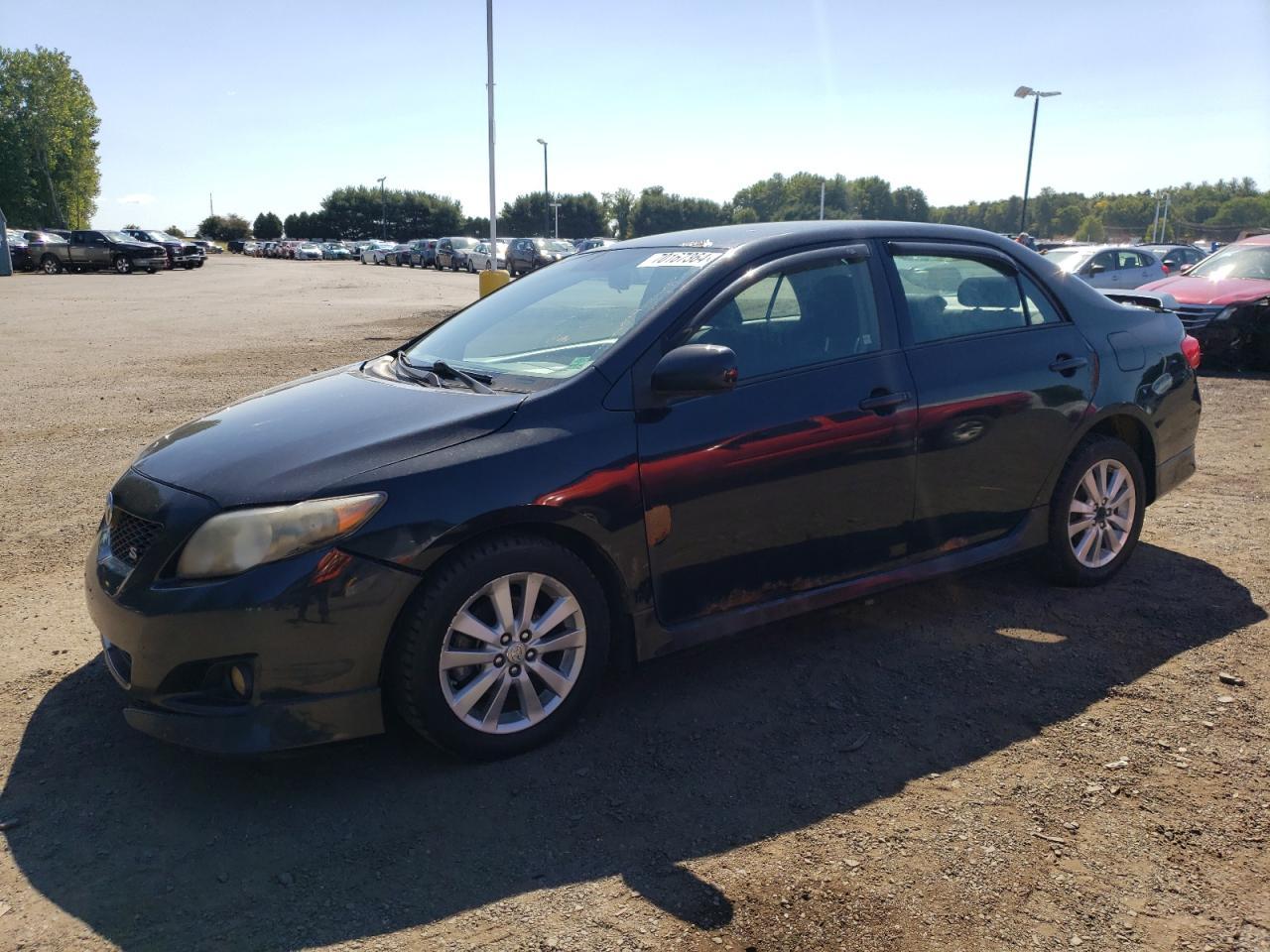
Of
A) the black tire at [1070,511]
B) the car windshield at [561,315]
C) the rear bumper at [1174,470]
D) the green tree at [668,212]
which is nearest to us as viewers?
the car windshield at [561,315]

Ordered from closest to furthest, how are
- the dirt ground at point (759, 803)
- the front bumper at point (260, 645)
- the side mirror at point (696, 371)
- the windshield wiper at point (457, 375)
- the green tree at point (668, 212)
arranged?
the dirt ground at point (759, 803), the front bumper at point (260, 645), the side mirror at point (696, 371), the windshield wiper at point (457, 375), the green tree at point (668, 212)

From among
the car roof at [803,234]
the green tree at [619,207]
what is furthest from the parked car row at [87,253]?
the green tree at [619,207]

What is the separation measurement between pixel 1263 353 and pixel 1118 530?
30.7ft

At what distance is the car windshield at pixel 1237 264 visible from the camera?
42.9ft

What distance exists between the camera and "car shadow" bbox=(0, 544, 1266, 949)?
266 centimetres

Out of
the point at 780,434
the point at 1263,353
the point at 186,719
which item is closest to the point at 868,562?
the point at 780,434

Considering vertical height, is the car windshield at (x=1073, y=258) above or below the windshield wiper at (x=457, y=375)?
above

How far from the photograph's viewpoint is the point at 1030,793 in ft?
10.1

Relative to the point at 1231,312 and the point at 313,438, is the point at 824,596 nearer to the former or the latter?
A: the point at 313,438

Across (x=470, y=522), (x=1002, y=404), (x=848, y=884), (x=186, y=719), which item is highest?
(x=1002, y=404)

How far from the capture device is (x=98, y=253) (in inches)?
1635

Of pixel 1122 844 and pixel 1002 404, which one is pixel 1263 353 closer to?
pixel 1002 404

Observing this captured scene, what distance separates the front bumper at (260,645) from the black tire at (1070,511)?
3024 millimetres

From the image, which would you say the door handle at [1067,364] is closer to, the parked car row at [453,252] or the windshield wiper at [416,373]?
the windshield wiper at [416,373]
